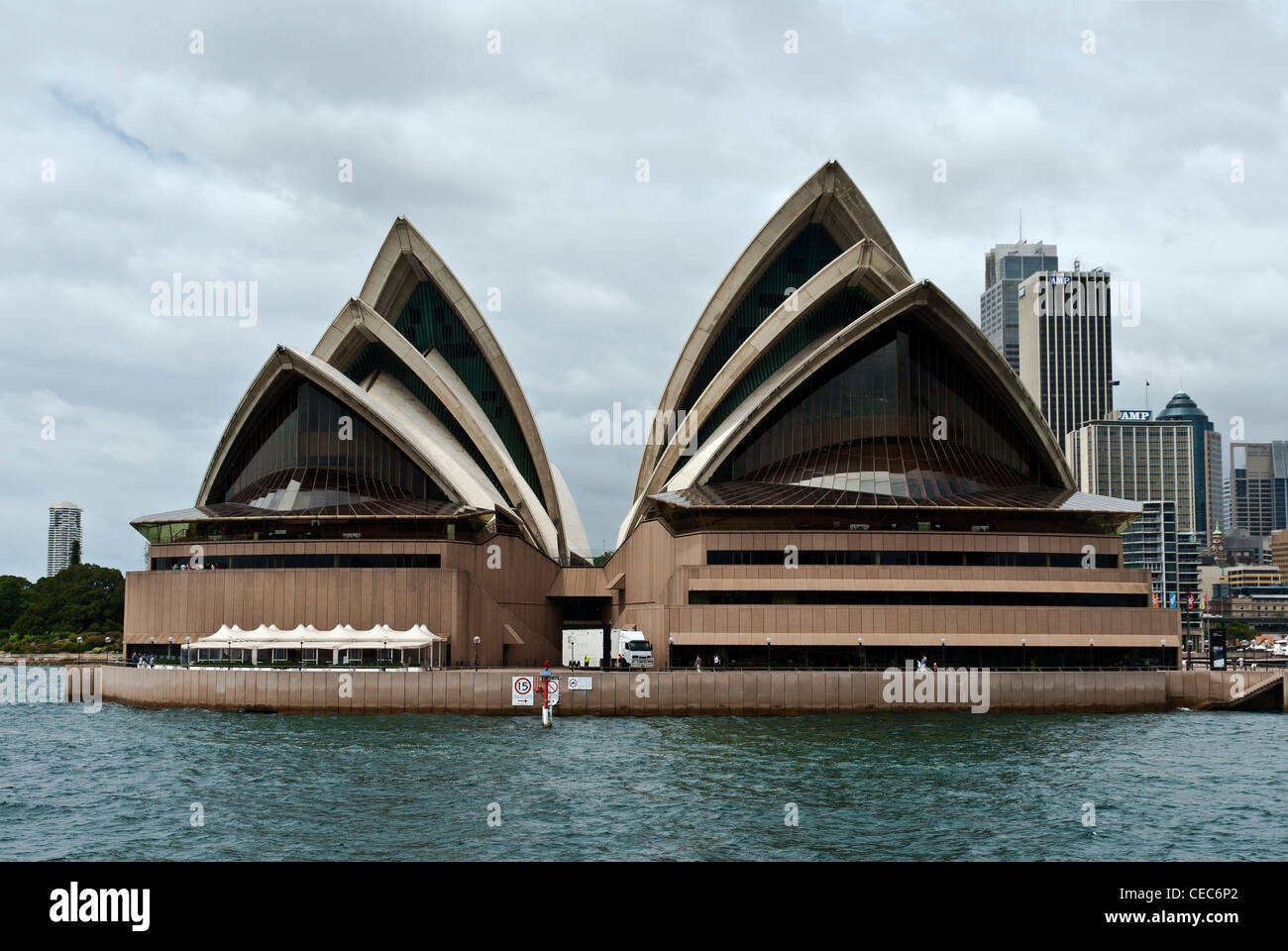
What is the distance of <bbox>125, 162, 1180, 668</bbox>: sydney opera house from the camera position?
59.4m

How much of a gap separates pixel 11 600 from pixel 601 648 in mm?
125550

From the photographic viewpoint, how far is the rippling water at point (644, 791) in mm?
24891

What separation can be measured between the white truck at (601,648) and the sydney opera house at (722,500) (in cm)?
117

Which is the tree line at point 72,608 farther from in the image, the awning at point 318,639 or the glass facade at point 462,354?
the awning at point 318,639

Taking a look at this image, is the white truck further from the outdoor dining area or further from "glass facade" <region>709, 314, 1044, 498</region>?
"glass facade" <region>709, 314, 1044, 498</region>

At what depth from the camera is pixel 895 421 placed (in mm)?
69625

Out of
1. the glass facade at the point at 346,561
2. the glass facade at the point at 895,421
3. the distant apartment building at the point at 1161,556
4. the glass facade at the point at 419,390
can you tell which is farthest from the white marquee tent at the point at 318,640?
the distant apartment building at the point at 1161,556

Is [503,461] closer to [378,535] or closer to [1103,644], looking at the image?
[378,535]

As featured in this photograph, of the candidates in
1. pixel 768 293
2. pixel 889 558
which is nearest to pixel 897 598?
pixel 889 558

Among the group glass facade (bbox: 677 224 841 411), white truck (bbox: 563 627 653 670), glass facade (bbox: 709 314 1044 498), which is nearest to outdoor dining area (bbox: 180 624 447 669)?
white truck (bbox: 563 627 653 670)

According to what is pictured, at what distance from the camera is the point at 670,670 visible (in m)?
56.5
